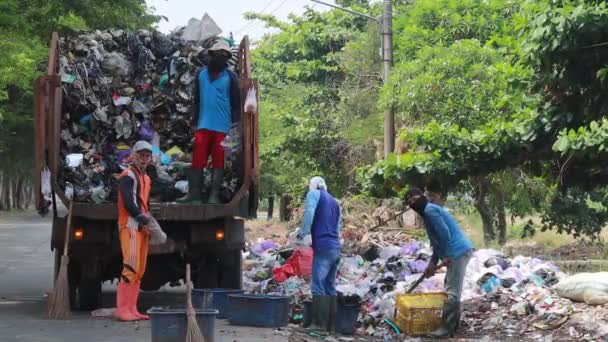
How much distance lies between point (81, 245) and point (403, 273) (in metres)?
5.16

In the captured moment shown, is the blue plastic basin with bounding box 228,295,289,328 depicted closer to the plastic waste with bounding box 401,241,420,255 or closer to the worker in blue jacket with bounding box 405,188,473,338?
the worker in blue jacket with bounding box 405,188,473,338

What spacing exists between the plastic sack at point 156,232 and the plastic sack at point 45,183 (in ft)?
3.38

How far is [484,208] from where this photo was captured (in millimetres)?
22875

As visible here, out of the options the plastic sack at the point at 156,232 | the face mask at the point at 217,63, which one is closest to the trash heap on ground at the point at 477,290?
the plastic sack at the point at 156,232

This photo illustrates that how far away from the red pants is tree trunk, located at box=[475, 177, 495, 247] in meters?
11.0

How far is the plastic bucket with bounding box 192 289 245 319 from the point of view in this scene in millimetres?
10539

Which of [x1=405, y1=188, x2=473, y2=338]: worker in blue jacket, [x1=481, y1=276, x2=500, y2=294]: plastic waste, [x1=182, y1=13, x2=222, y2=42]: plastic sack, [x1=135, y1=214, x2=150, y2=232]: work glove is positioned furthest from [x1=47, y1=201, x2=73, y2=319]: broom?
[x1=481, y1=276, x2=500, y2=294]: plastic waste

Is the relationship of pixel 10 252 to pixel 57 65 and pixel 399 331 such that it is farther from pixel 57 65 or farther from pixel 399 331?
pixel 399 331

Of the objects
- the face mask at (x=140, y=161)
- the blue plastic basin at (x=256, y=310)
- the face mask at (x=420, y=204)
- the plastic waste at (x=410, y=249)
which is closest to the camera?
the face mask at (x=140, y=161)

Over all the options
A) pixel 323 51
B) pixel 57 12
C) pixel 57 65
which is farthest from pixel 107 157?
pixel 323 51

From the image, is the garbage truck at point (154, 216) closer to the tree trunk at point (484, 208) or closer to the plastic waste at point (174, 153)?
the plastic waste at point (174, 153)

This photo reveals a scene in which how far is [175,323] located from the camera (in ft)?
26.1

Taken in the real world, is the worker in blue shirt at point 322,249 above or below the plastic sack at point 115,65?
below

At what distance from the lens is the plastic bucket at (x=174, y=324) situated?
7953mm
